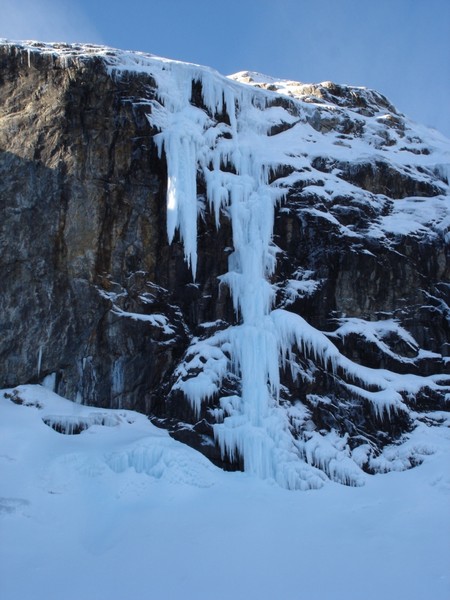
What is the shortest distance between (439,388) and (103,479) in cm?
998

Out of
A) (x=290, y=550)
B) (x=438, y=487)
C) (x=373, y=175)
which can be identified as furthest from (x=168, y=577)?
(x=373, y=175)

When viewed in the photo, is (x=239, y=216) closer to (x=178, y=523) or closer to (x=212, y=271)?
(x=212, y=271)

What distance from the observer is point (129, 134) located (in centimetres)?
1686

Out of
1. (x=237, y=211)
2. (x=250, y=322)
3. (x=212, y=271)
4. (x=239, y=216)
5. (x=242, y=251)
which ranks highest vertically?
(x=237, y=211)

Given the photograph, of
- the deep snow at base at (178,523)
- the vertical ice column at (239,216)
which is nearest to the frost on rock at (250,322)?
the vertical ice column at (239,216)

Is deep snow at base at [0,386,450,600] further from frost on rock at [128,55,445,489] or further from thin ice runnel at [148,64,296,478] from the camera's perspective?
thin ice runnel at [148,64,296,478]

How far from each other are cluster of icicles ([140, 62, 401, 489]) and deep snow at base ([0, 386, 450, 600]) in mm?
931

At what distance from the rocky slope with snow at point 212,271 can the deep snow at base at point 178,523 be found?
2.62 feet

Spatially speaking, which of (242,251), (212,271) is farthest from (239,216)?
(212,271)

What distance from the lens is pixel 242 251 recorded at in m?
16.8

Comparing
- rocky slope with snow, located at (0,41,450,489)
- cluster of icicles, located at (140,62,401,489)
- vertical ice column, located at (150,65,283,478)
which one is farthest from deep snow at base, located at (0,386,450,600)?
vertical ice column, located at (150,65,283,478)

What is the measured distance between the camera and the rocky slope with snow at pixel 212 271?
14.9m

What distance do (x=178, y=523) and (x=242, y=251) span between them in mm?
8171

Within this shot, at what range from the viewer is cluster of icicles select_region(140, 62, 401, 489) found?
1402 centimetres
